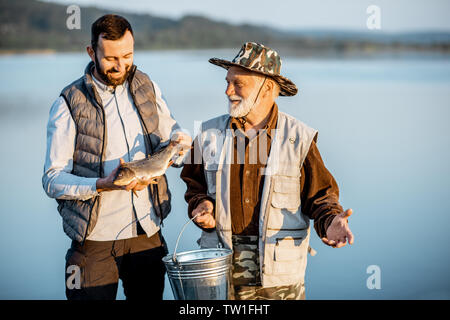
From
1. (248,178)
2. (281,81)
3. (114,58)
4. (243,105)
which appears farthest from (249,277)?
(114,58)

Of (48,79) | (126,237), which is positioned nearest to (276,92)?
(126,237)

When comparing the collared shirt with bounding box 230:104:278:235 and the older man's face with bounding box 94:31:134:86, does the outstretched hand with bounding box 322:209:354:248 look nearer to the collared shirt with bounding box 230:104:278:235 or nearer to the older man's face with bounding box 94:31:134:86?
the collared shirt with bounding box 230:104:278:235

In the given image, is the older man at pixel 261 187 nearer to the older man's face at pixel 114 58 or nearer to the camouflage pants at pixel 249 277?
the camouflage pants at pixel 249 277

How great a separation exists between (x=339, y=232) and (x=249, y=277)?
494mm

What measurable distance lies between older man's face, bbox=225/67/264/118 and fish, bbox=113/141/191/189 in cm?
30

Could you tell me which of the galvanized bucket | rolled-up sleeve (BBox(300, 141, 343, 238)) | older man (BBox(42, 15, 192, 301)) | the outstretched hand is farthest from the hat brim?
the galvanized bucket

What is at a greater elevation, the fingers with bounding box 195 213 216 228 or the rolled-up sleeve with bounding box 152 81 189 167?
the rolled-up sleeve with bounding box 152 81 189 167

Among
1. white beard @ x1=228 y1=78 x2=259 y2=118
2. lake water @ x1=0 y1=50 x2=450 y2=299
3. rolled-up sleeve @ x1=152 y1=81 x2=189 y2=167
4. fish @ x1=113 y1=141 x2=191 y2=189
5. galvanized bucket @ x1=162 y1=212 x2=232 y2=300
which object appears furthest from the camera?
lake water @ x1=0 y1=50 x2=450 y2=299

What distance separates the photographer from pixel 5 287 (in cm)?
477

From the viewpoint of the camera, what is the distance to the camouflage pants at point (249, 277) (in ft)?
9.38

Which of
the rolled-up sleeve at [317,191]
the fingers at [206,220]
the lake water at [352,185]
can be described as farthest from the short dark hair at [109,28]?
the lake water at [352,185]

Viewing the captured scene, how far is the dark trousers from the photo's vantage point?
294 cm

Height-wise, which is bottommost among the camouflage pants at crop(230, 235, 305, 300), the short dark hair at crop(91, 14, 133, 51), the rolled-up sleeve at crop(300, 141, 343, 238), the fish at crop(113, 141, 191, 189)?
the camouflage pants at crop(230, 235, 305, 300)

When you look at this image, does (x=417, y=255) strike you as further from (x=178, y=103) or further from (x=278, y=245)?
(x=178, y=103)
